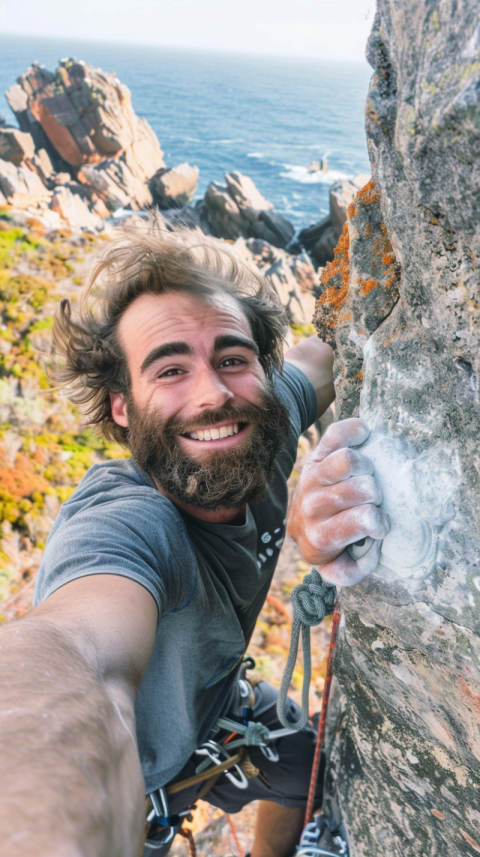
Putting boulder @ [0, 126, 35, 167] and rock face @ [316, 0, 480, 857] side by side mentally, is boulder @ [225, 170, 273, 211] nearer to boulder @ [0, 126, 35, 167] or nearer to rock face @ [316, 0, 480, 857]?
boulder @ [0, 126, 35, 167]

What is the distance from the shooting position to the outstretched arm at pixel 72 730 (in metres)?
0.76

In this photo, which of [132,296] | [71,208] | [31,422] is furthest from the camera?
[71,208]

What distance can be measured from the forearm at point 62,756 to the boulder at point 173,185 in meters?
36.4

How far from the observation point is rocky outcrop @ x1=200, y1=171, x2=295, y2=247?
2805cm

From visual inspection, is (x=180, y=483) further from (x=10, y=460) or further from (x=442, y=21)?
(x=10, y=460)

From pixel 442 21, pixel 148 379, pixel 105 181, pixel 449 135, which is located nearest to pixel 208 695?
pixel 148 379

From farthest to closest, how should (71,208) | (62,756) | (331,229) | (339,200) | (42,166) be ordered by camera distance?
1. (42,166)
2. (71,208)
3. (331,229)
4. (339,200)
5. (62,756)

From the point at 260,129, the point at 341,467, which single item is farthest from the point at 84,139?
the point at 260,129

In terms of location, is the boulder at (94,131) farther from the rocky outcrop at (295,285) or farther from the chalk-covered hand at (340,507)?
the chalk-covered hand at (340,507)

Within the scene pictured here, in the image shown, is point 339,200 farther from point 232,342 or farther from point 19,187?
point 232,342

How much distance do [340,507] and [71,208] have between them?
3152 cm

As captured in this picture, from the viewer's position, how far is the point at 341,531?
1304 millimetres

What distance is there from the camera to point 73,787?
2.70 feet

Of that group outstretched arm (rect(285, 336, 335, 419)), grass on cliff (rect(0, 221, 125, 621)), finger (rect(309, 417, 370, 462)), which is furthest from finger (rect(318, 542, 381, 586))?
grass on cliff (rect(0, 221, 125, 621))
